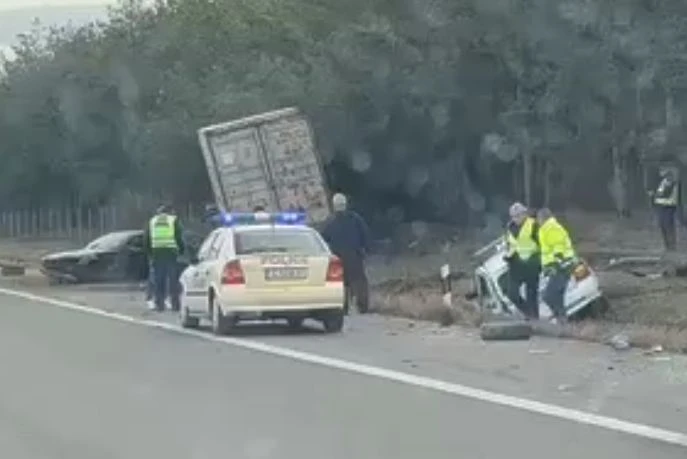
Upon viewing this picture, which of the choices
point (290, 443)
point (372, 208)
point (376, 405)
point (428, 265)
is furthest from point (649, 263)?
point (372, 208)

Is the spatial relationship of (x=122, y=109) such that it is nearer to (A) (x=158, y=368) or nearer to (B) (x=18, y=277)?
(B) (x=18, y=277)

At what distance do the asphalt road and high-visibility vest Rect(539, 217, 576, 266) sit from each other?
4.16 m

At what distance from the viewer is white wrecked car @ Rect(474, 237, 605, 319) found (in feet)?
70.3

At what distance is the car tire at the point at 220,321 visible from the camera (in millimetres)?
22672

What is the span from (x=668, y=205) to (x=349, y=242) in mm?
5402

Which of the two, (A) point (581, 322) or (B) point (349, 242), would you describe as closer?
(A) point (581, 322)

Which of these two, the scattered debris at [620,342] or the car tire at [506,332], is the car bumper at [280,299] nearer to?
the car tire at [506,332]

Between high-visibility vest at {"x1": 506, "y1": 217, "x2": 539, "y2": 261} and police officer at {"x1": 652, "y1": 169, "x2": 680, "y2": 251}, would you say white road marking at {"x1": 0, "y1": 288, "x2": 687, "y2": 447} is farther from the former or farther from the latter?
police officer at {"x1": 652, "y1": 169, "x2": 680, "y2": 251}

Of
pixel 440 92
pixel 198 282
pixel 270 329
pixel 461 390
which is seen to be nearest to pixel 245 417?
pixel 461 390

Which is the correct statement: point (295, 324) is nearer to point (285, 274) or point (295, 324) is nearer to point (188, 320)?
point (188, 320)

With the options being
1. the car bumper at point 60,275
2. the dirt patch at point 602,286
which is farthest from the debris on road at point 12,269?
the dirt patch at point 602,286

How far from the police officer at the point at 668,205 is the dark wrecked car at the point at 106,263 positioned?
1521 cm

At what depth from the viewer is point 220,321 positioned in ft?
74.8

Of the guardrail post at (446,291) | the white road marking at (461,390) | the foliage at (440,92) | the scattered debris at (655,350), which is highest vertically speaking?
the foliage at (440,92)
